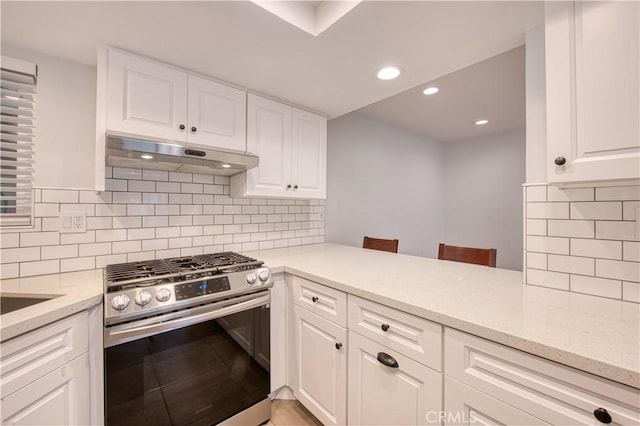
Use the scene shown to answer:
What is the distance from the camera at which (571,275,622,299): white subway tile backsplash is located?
1.04 metres

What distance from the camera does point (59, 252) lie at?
1454 mm

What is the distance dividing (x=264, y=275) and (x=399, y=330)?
78 cm

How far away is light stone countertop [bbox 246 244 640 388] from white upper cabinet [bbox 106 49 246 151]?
95cm

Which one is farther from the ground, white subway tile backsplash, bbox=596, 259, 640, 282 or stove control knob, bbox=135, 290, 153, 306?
white subway tile backsplash, bbox=596, 259, 640, 282

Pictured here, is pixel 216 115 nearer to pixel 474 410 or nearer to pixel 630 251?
pixel 474 410

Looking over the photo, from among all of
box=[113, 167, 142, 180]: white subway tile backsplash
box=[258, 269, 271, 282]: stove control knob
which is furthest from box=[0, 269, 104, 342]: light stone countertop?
box=[258, 269, 271, 282]: stove control knob

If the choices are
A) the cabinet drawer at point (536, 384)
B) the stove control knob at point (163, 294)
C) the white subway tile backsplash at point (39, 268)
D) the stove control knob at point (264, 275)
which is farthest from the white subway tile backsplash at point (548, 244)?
the white subway tile backsplash at point (39, 268)

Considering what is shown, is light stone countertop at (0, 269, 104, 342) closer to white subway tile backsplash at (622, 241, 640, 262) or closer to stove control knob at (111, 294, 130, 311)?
stove control knob at (111, 294, 130, 311)

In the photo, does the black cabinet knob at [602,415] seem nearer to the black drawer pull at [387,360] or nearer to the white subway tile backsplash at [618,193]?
the black drawer pull at [387,360]

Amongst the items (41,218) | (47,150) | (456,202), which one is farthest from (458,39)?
(456,202)

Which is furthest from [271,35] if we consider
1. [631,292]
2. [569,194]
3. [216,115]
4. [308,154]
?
[631,292]

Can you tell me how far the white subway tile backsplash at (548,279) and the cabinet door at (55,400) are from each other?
1948mm

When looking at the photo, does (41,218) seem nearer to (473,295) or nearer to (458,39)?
(473,295)

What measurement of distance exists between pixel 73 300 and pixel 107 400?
44 cm
